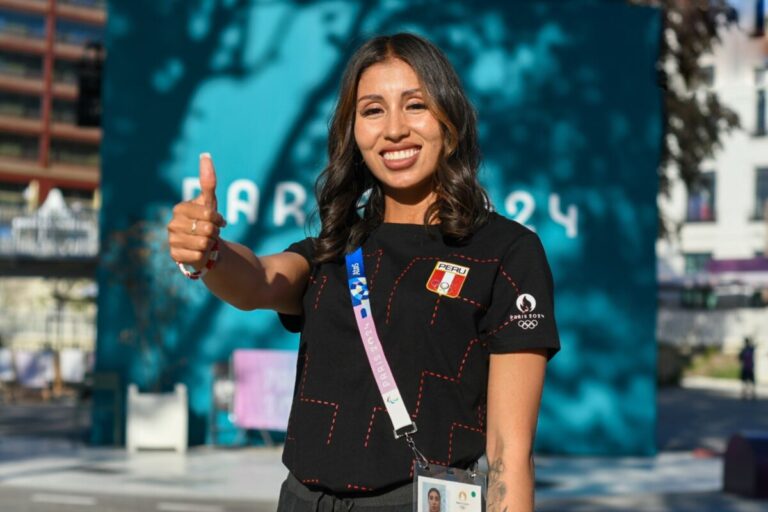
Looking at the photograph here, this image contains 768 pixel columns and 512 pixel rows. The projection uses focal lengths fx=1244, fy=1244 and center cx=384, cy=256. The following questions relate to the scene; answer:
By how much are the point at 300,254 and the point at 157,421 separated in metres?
12.0

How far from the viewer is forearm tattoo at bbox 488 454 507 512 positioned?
2.47 meters

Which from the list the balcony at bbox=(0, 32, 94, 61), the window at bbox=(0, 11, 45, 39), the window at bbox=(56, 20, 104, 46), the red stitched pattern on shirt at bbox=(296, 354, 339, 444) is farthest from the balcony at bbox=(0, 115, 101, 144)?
the red stitched pattern on shirt at bbox=(296, 354, 339, 444)

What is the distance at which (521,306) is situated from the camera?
2518mm

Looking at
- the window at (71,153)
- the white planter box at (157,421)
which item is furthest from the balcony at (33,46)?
the white planter box at (157,421)

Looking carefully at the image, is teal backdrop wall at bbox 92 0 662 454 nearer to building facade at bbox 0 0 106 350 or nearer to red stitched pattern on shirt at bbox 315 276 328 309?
red stitched pattern on shirt at bbox 315 276 328 309

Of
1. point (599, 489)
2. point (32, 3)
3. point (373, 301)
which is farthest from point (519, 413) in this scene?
point (32, 3)

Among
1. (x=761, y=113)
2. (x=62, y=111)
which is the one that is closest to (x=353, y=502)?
(x=761, y=113)

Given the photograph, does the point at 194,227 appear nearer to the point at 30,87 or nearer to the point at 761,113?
the point at 761,113

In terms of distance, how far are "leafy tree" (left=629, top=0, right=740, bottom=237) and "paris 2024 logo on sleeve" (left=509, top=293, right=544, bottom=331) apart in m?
20.4

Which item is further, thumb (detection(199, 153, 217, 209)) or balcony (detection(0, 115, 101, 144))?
balcony (detection(0, 115, 101, 144))

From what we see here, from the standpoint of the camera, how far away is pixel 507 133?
49.6 feet

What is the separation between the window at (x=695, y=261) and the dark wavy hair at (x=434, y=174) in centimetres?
4617

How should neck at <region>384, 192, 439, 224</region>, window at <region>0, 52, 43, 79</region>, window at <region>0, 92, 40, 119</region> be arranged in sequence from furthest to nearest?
window at <region>0, 92, 40, 119</region> → window at <region>0, 52, 43, 79</region> → neck at <region>384, 192, 439, 224</region>

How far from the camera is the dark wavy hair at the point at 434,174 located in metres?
2.66
